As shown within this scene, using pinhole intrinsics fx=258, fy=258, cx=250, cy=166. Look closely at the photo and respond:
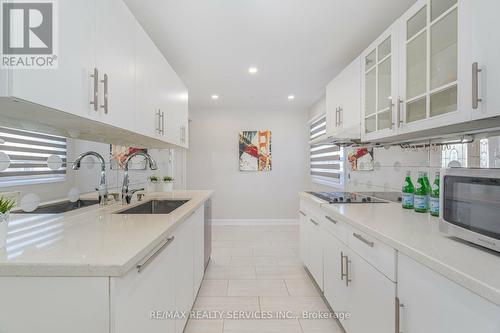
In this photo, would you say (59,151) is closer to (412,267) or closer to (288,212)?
(412,267)

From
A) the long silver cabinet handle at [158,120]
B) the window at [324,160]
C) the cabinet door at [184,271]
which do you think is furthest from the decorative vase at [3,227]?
the window at [324,160]

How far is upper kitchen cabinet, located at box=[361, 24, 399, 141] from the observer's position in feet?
6.04

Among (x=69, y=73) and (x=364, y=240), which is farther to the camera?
(x=364, y=240)

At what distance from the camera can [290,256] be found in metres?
3.51

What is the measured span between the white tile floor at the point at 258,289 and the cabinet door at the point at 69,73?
1758 millimetres

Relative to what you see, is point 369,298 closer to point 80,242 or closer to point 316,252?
point 316,252

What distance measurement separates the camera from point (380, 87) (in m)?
2.06

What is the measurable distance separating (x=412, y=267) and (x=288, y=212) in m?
4.34

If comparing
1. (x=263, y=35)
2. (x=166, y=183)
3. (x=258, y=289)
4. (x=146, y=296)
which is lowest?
(x=258, y=289)

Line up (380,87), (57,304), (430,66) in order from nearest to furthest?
1. (57,304)
2. (430,66)
3. (380,87)

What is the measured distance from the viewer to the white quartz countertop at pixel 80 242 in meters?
0.86

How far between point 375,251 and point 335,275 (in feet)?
2.25

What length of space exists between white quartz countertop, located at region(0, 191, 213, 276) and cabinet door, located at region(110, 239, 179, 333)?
0.08 metres

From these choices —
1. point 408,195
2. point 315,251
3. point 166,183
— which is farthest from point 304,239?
point 166,183
